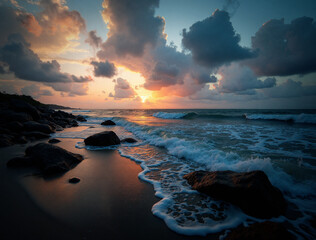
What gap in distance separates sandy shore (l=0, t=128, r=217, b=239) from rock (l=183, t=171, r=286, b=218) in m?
Answer: 1.06

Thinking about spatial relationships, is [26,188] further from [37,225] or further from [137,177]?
[137,177]

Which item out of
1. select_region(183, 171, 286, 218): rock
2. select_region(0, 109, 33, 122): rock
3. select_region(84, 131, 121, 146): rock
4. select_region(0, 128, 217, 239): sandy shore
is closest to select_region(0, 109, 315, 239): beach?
select_region(0, 128, 217, 239): sandy shore

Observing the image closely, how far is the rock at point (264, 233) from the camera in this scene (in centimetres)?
181

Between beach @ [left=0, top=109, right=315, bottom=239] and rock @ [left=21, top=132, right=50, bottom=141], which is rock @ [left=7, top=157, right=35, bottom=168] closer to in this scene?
beach @ [left=0, top=109, right=315, bottom=239]

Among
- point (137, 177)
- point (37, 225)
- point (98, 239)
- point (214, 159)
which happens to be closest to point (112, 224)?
point (98, 239)

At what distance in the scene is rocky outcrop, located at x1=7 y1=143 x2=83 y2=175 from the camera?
14.3 feet

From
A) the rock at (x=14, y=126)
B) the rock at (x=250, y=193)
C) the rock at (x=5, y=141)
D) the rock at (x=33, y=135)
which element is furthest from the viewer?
the rock at (x=14, y=126)

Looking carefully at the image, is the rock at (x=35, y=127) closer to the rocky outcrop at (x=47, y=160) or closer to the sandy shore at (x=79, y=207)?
the rocky outcrop at (x=47, y=160)

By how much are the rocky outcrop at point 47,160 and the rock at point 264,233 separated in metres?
4.87

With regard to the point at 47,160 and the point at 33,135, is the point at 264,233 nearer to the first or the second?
the point at 47,160

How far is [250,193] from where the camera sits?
277cm

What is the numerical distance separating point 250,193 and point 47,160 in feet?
19.1

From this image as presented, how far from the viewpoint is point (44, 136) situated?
32.2ft

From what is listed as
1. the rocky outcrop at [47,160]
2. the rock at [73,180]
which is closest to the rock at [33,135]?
the rocky outcrop at [47,160]
